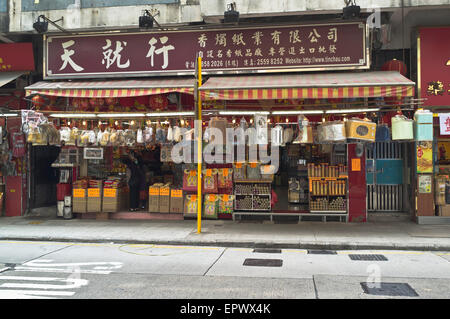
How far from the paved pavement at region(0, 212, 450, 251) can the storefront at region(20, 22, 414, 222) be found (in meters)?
0.75

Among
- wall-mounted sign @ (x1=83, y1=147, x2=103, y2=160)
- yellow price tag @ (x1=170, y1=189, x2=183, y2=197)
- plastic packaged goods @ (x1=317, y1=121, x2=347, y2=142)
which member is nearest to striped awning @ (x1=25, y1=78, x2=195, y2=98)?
wall-mounted sign @ (x1=83, y1=147, x2=103, y2=160)

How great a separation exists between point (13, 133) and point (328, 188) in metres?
10.5

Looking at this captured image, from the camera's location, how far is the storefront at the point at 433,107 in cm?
1120

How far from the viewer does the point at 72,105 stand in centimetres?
1287

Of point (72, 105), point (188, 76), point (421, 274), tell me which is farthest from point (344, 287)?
point (72, 105)

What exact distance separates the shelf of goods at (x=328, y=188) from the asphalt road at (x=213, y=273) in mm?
3344

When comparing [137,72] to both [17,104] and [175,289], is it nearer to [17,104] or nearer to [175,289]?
[17,104]

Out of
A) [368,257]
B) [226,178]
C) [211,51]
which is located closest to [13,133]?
[211,51]

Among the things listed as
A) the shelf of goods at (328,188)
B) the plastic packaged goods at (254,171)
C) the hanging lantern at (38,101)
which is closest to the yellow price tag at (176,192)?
the plastic packaged goods at (254,171)

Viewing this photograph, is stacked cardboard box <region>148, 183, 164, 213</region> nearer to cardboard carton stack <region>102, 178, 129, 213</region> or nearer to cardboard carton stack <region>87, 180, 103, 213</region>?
cardboard carton stack <region>102, 178, 129, 213</region>

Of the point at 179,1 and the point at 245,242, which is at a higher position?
the point at 179,1

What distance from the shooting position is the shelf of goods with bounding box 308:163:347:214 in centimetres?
1184

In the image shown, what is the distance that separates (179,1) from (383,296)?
1003cm
